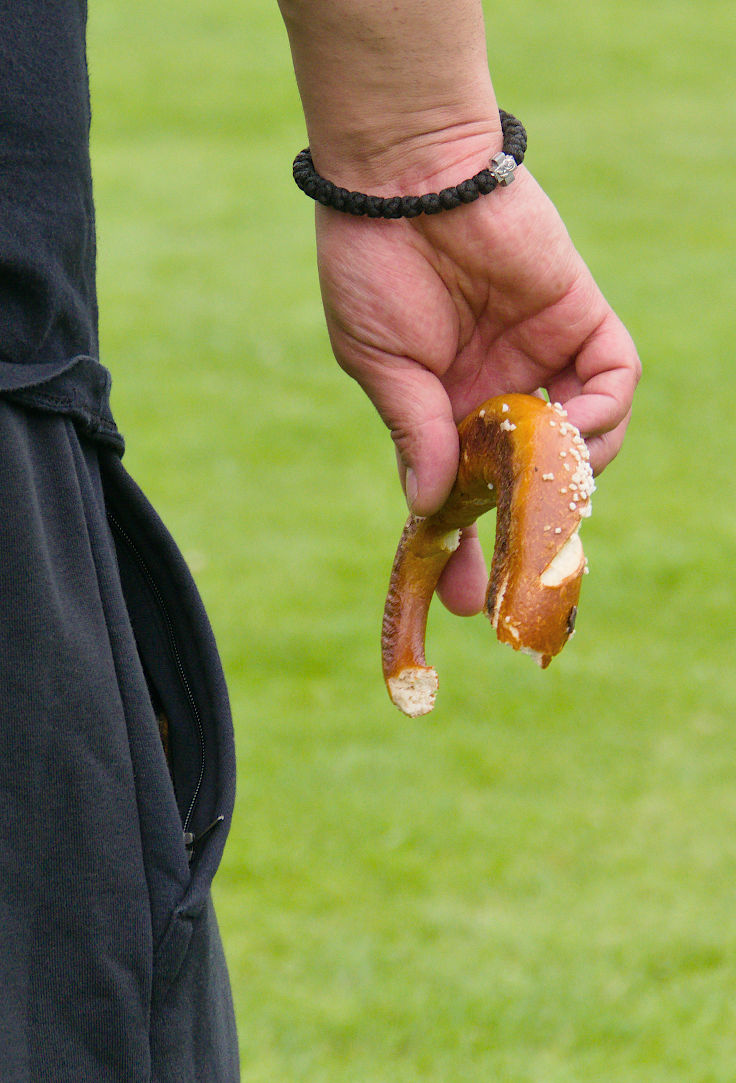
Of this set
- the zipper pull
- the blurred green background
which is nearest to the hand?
the zipper pull

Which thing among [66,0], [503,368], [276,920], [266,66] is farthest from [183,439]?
[266,66]

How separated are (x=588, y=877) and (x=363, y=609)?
56.8 inches

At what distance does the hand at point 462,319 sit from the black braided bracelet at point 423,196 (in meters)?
0.02

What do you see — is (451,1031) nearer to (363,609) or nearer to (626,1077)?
(626,1077)

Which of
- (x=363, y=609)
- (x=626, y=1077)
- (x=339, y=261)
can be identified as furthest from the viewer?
(x=363, y=609)

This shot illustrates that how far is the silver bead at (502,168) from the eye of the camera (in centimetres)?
153

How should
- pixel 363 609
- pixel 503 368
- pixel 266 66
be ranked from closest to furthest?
pixel 503 368 < pixel 363 609 < pixel 266 66

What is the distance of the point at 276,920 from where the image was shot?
135 inches

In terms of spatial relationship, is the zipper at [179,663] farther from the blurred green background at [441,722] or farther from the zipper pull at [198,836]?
the blurred green background at [441,722]

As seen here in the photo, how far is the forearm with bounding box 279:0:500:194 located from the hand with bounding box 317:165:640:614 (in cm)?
5

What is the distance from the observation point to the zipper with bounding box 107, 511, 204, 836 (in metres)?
1.35

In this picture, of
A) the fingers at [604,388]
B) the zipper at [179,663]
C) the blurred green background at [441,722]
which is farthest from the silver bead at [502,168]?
the blurred green background at [441,722]

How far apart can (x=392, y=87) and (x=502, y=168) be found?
159mm

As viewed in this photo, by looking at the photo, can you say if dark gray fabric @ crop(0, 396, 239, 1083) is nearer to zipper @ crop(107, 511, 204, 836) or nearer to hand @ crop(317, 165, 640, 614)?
zipper @ crop(107, 511, 204, 836)
